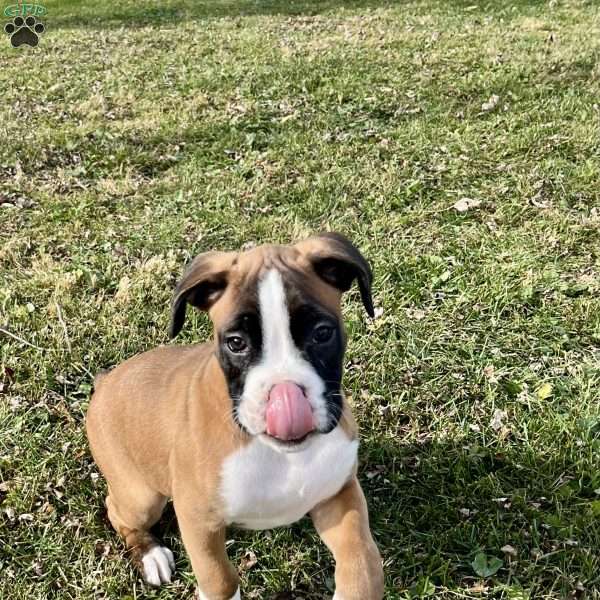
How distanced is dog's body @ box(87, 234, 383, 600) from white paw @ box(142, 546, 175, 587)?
0.04ft

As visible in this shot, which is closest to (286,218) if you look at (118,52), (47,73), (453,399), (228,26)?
(453,399)

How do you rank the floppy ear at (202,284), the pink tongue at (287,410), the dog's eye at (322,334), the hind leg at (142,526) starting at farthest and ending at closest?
the hind leg at (142,526), the floppy ear at (202,284), the dog's eye at (322,334), the pink tongue at (287,410)

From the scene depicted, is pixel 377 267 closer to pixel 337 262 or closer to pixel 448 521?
pixel 448 521

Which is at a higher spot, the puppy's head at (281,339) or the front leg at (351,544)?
the puppy's head at (281,339)

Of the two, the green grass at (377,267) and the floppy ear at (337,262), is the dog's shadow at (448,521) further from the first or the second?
the floppy ear at (337,262)

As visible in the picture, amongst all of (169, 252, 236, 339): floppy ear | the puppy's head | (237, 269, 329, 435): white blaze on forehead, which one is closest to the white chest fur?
the puppy's head

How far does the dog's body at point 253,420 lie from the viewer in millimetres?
2852

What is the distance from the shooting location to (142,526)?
400 cm

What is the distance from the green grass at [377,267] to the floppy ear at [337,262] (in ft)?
5.14

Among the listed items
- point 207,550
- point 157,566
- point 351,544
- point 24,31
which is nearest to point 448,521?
point 351,544

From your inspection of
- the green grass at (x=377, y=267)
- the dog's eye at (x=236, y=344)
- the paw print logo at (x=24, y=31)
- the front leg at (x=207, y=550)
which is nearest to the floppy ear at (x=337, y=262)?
the dog's eye at (x=236, y=344)

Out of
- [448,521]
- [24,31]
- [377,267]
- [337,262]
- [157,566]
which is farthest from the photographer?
[24,31]

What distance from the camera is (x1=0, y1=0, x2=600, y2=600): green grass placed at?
4055mm

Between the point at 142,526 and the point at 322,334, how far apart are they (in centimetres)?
178
